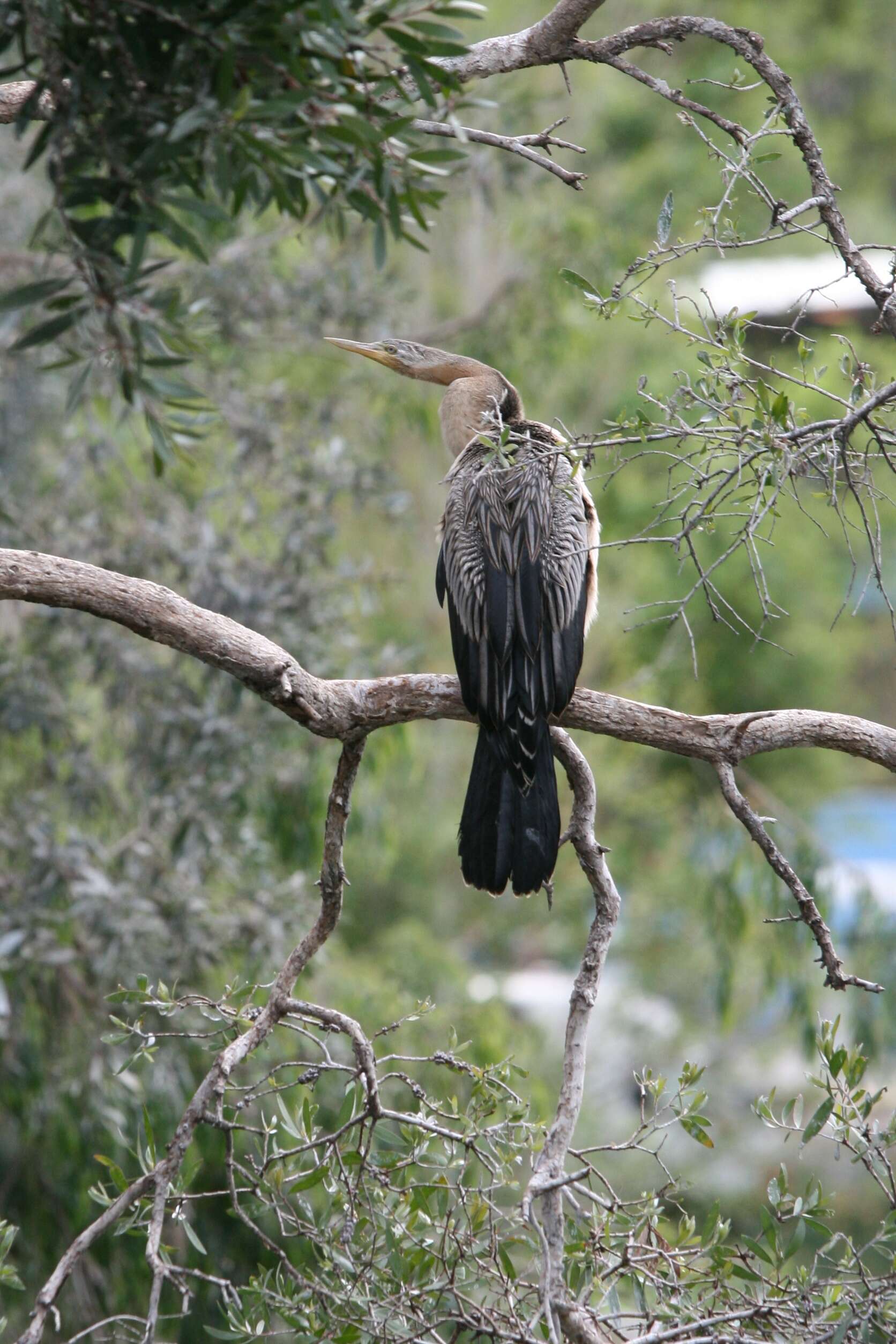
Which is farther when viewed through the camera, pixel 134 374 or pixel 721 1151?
pixel 721 1151

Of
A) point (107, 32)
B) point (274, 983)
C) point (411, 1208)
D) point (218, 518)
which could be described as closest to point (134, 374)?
point (107, 32)

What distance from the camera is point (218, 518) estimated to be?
4102 mm

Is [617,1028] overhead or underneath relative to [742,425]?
underneath

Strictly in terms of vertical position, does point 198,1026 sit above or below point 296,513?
below

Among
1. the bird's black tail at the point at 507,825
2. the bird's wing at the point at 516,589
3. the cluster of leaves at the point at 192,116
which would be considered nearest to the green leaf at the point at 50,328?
the cluster of leaves at the point at 192,116

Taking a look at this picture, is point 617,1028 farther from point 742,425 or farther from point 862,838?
point 742,425

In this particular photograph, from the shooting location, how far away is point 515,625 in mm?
2293

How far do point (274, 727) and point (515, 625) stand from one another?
1.40 metres

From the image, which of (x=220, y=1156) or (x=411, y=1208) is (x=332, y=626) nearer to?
(x=220, y=1156)

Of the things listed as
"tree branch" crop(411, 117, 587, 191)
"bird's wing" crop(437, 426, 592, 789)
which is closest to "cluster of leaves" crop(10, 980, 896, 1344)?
"bird's wing" crop(437, 426, 592, 789)

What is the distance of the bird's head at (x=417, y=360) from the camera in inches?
113

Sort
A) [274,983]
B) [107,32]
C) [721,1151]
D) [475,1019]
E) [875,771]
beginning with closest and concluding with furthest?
[107,32] < [274,983] < [475,1019] < [721,1151] < [875,771]

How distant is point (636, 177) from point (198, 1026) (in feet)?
19.3

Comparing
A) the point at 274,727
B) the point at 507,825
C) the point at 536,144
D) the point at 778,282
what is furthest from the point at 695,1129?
the point at 778,282
